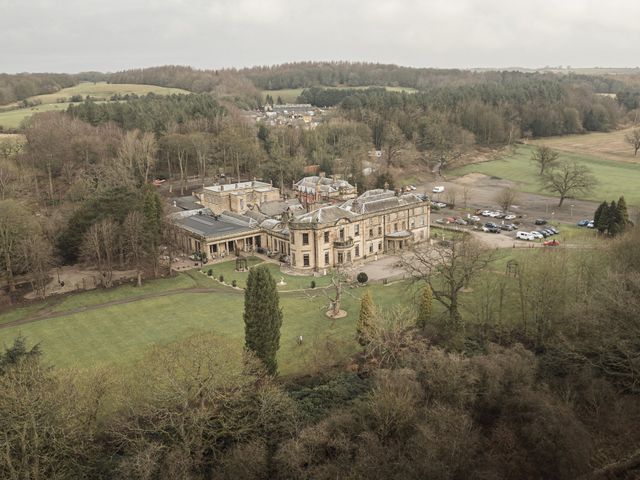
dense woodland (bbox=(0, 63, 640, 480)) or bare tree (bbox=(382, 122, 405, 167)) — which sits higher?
bare tree (bbox=(382, 122, 405, 167))

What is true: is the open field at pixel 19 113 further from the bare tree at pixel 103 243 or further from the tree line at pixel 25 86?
the bare tree at pixel 103 243

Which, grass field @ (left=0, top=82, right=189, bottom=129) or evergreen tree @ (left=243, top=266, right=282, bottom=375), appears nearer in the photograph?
→ evergreen tree @ (left=243, top=266, right=282, bottom=375)

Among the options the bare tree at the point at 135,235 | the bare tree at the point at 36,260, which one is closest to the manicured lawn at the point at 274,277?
the bare tree at the point at 135,235

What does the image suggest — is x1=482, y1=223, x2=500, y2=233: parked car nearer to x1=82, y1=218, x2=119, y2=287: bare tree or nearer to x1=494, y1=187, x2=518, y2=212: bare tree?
x1=494, y1=187, x2=518, y2=212: bare tree

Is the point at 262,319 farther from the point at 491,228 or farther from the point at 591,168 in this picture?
the point at 591,168

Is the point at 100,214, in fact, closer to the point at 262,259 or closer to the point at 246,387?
the point at 262,259

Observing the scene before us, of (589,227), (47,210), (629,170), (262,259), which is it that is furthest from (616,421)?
(629,170)

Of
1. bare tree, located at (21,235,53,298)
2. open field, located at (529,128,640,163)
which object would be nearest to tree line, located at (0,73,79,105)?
bare tree, located at (21,235,53,298)

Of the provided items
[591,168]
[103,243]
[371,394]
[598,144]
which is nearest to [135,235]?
[103,243]
